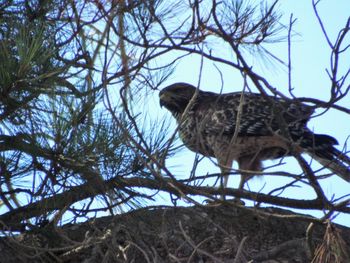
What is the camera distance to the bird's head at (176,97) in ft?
23.9

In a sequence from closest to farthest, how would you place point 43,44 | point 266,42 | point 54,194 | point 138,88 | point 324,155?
point 43,44, point 54,194, point 138,88, point 266,42, point 324,155

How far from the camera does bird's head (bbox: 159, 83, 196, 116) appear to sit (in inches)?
286

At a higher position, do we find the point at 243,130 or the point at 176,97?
the point at 176,97

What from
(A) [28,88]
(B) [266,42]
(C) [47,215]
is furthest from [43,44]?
(B) [266,42]

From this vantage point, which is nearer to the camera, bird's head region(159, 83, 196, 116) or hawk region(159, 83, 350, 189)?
hawk region(159, 83, 350, 189)

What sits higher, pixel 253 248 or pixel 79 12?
pixel 79 12

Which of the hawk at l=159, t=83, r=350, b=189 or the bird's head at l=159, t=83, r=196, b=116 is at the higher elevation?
the bird's head at l=159, t=83, r=196, b=116

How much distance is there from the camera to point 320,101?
3.52m

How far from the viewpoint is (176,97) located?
7.48m

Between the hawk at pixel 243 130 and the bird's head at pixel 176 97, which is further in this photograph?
the bird's head at pixel 176 97

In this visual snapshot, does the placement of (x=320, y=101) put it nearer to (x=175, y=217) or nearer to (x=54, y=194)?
(x=54, y=194)

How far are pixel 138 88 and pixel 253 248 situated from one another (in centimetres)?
152

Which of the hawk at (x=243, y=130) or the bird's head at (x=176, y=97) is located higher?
the bird's head at (x=176, y=97)

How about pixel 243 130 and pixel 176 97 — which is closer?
pixel 243 130
